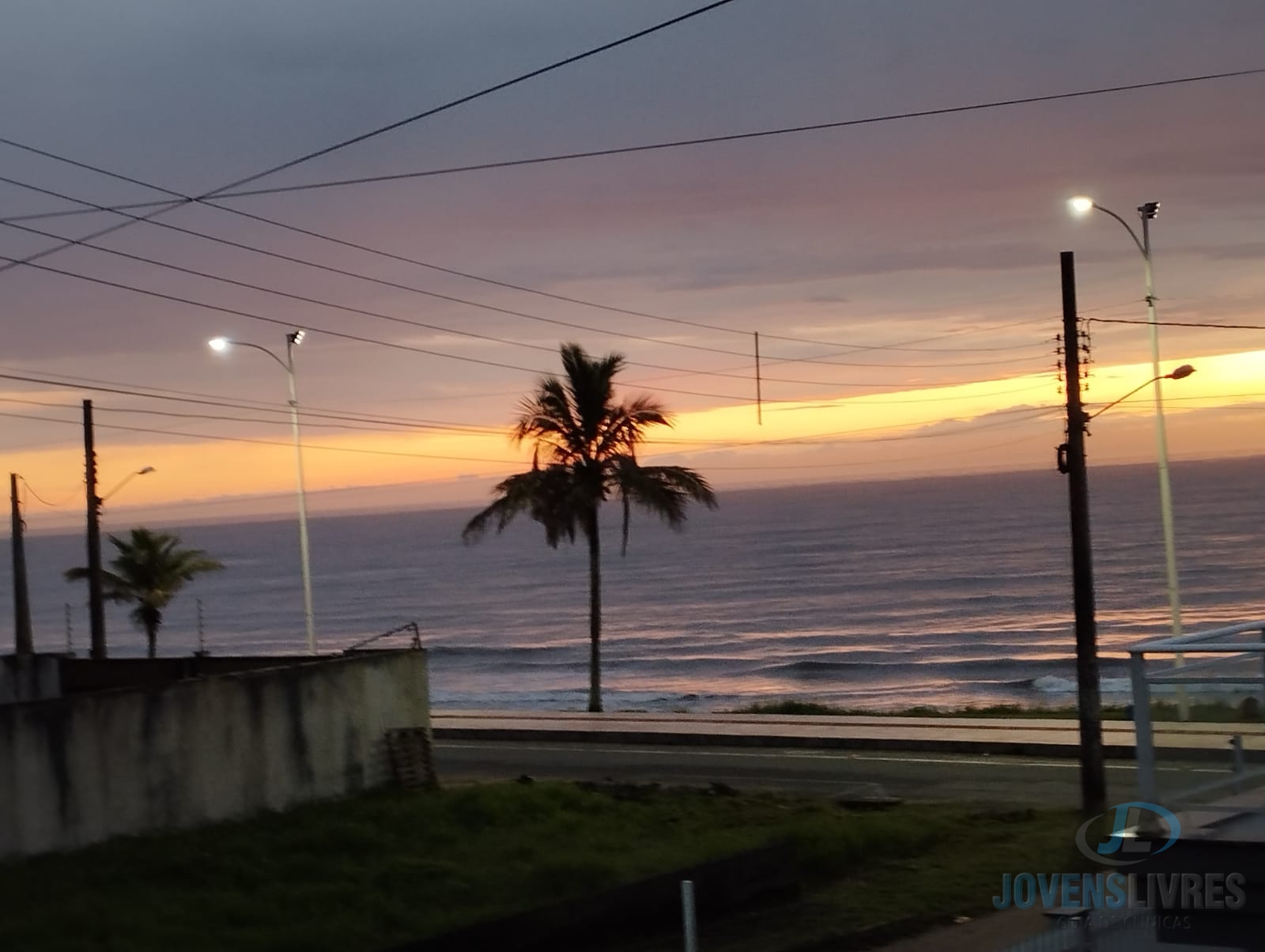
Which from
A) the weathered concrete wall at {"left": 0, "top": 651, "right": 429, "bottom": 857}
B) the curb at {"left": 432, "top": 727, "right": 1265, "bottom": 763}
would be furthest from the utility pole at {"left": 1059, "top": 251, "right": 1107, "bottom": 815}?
the weathered concrete wall at {"left": 0, "top": 651, "right": 429, "bottom": 857}

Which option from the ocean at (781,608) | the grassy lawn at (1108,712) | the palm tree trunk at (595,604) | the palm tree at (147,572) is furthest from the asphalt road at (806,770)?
the ocean at (781,608)

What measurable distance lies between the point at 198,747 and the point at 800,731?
13368 mm

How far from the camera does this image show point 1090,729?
671 inches

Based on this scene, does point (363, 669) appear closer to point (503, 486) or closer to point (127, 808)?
point (127, 808)

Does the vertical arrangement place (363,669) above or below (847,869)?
above

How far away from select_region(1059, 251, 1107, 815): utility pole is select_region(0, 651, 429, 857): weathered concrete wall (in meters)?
8.61

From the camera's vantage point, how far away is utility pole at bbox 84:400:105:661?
1287 inches

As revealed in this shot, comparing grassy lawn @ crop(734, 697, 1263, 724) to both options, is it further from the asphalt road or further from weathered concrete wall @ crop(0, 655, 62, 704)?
weathered concrete wall @ crop(0, 655, 62, 704)

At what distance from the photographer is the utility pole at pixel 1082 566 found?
56.1 ft

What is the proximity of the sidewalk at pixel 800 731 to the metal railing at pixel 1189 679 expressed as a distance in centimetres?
1276

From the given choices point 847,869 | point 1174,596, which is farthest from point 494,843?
point 1174,596

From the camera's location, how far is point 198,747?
14477mm

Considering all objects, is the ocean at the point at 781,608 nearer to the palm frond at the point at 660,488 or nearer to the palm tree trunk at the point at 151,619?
the palm tree trunk at the point at 151,619

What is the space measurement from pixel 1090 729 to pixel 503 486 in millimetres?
17684
